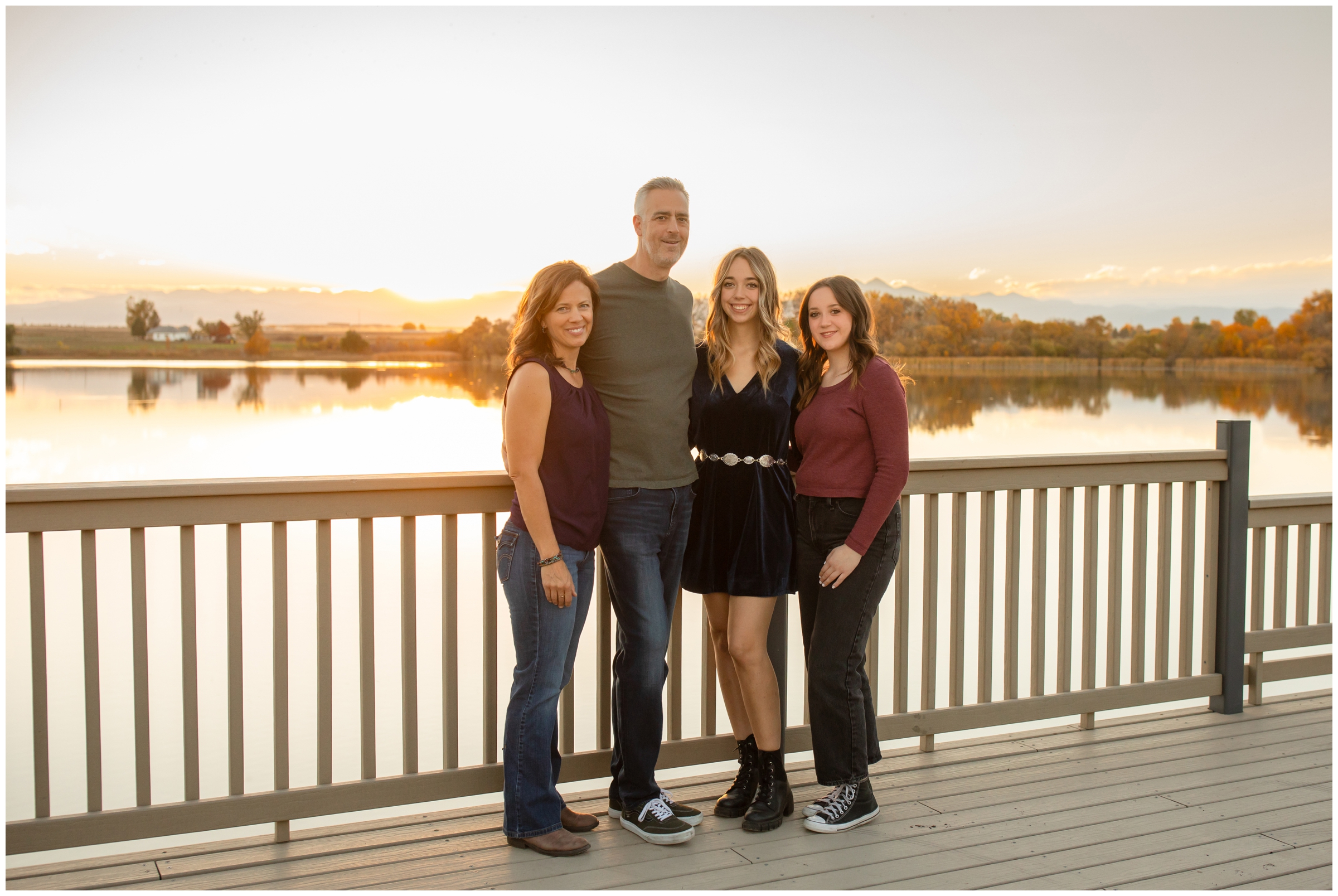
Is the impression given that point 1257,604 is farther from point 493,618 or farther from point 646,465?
point 493,618

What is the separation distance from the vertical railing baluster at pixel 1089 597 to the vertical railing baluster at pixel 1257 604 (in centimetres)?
72

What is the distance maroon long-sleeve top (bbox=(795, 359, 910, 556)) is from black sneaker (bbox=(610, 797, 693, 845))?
823mm

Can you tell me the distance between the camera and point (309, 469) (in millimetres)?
16141

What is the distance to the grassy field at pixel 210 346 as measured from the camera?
9766 millimetres

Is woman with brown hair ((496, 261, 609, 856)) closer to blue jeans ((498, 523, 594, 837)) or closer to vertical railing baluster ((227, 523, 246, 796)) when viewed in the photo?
blue jeans ((498, 523, 594, 837))

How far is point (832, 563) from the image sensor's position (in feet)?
7.80

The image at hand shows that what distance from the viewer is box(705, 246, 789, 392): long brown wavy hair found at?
7.88ft

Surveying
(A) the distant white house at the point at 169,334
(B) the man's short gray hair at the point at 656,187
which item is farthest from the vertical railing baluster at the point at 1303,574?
(A) the distant white house at the point at 169,334

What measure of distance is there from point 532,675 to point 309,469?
49.4 ft

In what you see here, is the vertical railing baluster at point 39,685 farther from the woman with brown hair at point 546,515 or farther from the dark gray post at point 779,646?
the dark gray post at point 779,646

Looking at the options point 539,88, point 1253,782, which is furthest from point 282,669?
point 539,88

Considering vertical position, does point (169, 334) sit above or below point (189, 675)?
above

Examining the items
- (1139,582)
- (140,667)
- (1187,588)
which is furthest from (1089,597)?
(140,667)

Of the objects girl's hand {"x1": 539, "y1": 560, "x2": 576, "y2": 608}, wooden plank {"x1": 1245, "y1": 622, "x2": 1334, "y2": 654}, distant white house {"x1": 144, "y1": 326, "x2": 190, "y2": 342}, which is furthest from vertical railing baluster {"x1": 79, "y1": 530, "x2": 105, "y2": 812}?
distant white house {"x1": 144, "y1": 326, "x2": 190, "y2": 342}
